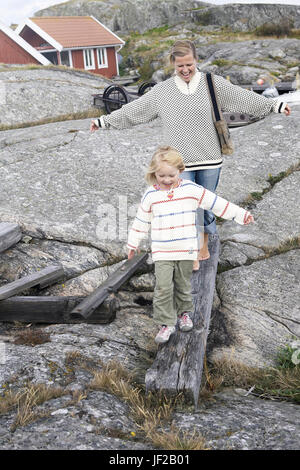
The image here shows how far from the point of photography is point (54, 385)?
3832mm

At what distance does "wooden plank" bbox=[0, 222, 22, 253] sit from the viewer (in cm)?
603

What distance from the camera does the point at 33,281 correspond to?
553cm

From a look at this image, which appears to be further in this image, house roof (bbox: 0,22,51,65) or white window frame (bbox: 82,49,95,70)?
white window frame (bbox: 82,49,95,70)

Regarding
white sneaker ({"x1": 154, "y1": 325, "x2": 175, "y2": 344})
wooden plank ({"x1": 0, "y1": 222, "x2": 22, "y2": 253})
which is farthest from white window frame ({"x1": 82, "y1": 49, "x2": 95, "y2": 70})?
white sneaker ({"x1": 154, "y1": 325, "x2": 175, "y2": 344})

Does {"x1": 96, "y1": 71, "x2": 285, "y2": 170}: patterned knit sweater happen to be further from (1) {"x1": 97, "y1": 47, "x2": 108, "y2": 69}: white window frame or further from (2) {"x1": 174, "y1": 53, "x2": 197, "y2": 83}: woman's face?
(1) {"x1": 97, "y1": 47, "x2": 108, "y2": 69}: white window frame

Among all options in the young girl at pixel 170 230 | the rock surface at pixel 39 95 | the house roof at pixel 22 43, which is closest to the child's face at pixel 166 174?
the young girl at pixel 170 230

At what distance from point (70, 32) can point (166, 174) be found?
31.6 m

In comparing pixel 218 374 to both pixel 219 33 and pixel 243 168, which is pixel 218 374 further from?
pixel 219 33

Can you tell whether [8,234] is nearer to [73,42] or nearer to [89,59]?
[73,42]

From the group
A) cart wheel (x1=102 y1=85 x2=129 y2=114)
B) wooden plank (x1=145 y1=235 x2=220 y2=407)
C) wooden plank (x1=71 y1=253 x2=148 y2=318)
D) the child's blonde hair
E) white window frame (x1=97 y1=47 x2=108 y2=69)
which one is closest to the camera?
wooden plank (x1=145 y1=235 x2=220 y2=407)

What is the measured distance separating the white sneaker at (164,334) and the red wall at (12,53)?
2658 centimetres

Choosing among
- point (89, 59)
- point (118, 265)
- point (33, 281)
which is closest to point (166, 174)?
point (33, 281)

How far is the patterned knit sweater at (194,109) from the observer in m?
5.06

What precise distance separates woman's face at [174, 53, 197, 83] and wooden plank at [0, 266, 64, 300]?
107 inches
